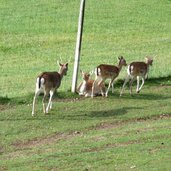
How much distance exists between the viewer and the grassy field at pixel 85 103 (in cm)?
1694

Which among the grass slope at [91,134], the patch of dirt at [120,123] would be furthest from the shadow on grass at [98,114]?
the patch of dirt at [120,123]

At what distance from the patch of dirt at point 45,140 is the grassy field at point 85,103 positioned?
2 centimetres

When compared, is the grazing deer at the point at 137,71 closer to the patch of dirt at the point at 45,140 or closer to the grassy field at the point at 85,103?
the grassy field at the point at 85,103

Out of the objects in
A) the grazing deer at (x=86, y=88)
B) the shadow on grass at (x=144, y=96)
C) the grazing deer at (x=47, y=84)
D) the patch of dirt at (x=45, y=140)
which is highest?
the grazing deer at (x=47, y=84)

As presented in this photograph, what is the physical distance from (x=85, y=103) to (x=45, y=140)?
145 inches

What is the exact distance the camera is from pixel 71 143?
1811cm

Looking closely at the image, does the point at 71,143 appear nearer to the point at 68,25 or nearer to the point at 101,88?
the point at 101,88

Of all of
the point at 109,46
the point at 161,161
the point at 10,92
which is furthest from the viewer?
the point at 109,46

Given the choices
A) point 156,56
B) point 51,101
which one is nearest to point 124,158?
point 51,101

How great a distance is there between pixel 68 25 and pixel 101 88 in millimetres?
16503

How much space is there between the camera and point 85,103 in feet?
72.5

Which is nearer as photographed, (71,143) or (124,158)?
(124,158)

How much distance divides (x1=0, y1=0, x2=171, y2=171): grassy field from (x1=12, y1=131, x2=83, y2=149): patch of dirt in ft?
0.07

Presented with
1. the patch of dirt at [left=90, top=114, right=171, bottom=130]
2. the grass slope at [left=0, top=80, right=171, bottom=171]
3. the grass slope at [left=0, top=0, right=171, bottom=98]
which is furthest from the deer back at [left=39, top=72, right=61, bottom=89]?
the grass slope at [left=0, top=0, right=171, bottom=98]
